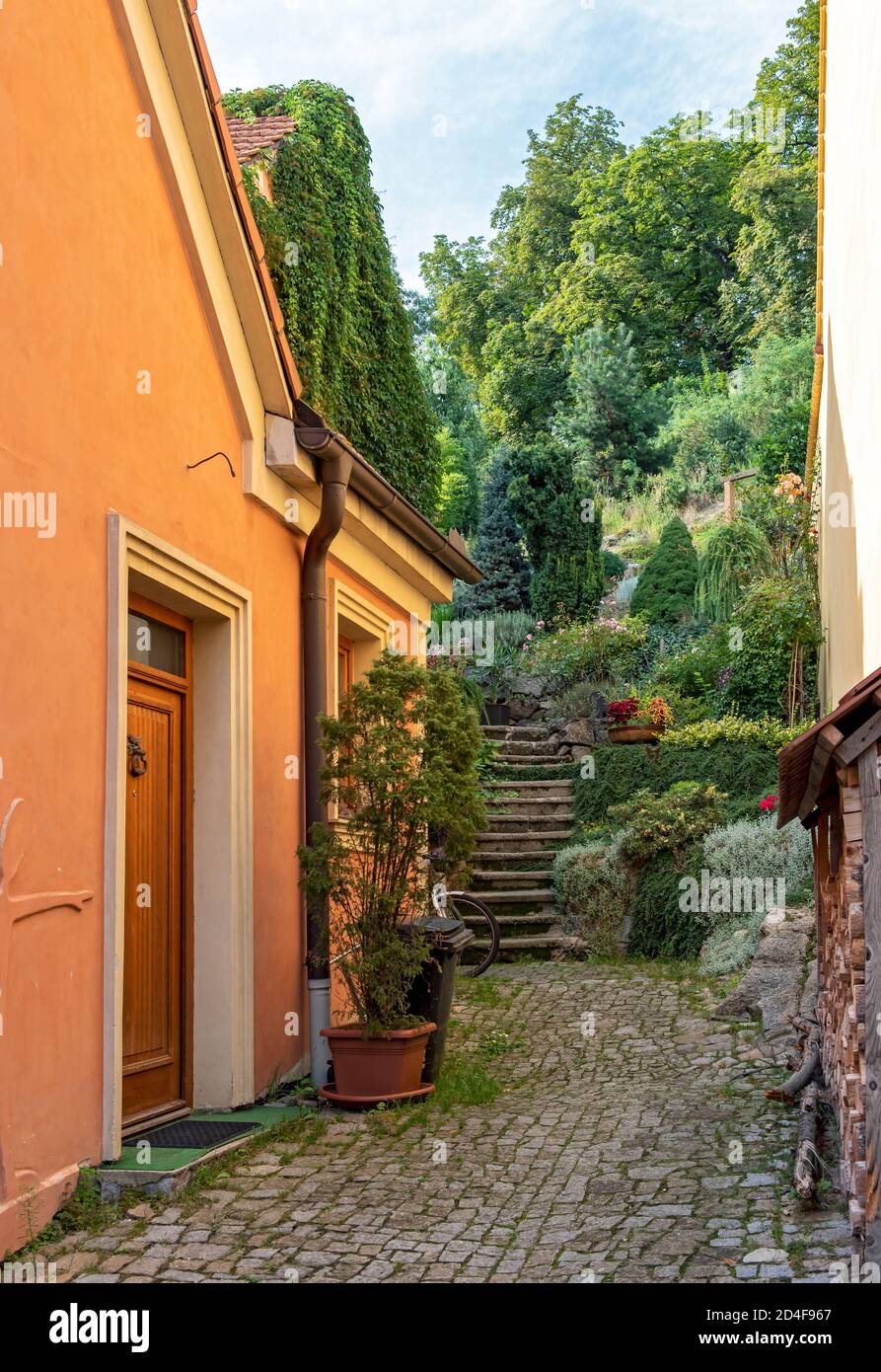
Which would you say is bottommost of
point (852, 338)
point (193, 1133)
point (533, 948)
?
point (193, 1133)

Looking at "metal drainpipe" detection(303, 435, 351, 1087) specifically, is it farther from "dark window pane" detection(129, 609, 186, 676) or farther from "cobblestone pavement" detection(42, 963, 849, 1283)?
"dark window pane" detection(129, 609, 186, 676)

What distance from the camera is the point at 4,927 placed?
13.8 feet

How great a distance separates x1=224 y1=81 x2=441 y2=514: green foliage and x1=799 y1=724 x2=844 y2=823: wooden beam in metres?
5.83

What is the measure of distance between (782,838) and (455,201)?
120 ft

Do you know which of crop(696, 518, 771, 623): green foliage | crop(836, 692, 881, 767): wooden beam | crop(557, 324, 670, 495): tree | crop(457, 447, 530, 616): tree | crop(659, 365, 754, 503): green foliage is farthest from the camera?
crop(557, 324, 670, 495): tree

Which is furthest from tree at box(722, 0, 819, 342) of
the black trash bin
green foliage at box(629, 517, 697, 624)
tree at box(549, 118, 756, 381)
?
the black trash bin

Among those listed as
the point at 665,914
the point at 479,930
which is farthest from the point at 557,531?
the point at 665,914

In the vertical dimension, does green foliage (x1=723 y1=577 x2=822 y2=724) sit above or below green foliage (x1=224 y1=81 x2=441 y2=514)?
below

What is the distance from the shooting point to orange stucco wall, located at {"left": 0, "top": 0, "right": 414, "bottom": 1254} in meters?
4.36

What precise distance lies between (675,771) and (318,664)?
6408mm

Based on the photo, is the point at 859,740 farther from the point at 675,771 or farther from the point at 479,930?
the point at 675,771

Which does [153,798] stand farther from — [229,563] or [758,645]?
[758,645]

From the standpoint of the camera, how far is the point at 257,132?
36.5 feet

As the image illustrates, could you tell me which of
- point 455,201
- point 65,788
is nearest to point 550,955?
point 65,788
